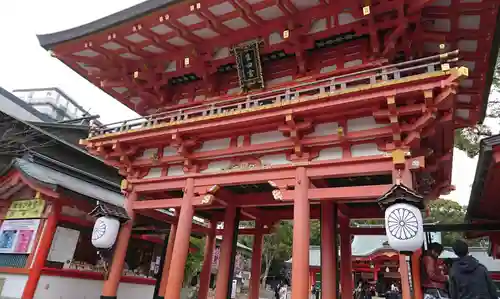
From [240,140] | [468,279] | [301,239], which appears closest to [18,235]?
[240,140]

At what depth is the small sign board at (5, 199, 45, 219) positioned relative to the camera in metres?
9.71

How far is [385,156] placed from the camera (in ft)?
20.7

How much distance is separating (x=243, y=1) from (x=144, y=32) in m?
2.81

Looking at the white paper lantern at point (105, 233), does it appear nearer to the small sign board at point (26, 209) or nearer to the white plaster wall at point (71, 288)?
the white plaster wall at point (71, 288)

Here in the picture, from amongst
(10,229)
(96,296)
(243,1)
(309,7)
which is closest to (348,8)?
(309,7)

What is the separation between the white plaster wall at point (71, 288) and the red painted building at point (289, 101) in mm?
1970

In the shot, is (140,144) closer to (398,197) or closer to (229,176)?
(229,176)

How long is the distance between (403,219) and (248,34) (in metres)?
5.56

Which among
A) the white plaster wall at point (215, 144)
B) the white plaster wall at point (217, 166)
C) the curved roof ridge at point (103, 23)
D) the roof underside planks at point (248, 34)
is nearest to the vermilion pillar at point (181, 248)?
the white plaster wall at point (217, 166)

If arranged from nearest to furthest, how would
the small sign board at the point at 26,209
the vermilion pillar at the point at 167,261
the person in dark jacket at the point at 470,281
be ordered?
the person in dark jacket at the point at 470,281 < the small sign board at the point at 26,209 < the vermilion pillar at the point at 167,261

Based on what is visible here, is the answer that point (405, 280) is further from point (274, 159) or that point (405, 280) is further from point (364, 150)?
point (274, 159)

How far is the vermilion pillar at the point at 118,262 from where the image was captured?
26.5 ft

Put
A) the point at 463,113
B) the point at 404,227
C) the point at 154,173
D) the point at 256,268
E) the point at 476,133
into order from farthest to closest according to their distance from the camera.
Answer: the point at 476,133 < the point at 256,268 < the point at 154,173 < the point at 463,113 < the point at 404,227

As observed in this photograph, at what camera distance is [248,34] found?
8398 millimetres
